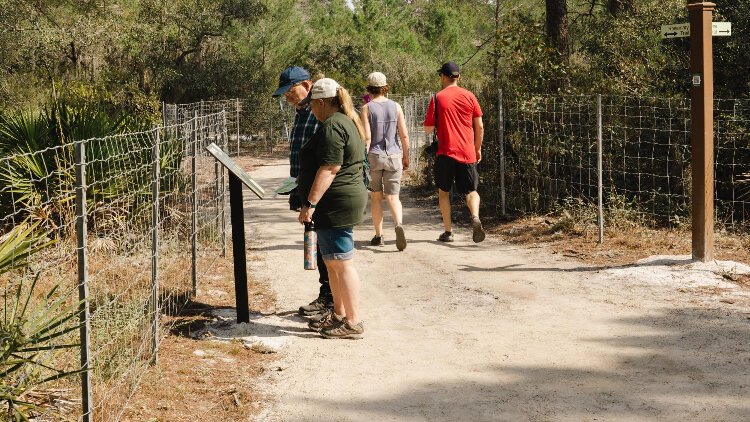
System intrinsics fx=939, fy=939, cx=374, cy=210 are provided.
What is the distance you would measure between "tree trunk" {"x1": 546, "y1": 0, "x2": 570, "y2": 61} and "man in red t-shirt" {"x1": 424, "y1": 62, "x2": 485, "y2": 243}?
166 inches

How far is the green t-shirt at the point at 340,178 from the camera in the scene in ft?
21.0

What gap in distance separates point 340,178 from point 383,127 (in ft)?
11.0

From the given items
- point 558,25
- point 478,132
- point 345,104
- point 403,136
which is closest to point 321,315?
point 345,104

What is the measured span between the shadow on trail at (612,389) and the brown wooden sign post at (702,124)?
2009mm

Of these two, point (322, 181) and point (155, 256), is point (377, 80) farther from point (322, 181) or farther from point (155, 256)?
point (155, 256)

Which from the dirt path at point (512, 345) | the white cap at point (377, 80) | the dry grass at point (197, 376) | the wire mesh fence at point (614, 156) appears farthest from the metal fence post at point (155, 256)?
the wire mesh fence at point (614, 156)

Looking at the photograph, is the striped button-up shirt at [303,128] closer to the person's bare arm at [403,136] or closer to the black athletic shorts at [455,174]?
the person's bare arm at [403,136]

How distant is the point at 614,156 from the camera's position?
1153 centimetres

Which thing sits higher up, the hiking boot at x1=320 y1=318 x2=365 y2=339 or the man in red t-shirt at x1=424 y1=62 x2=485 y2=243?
the man in red t-shirt at x1=424 y1=62 x2=485 y2=243

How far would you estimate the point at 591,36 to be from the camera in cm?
2286

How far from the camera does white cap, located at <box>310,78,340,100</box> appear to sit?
6426 millimetres

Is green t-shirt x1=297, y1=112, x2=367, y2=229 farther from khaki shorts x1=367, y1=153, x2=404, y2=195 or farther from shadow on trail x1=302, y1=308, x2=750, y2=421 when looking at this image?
khaki shorts x1=367, y1=153, x2=404, y2=195

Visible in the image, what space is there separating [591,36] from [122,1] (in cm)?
1812

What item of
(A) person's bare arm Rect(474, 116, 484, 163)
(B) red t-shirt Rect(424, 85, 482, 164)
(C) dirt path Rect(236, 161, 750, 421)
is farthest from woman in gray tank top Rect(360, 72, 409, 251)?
(A) person's bare arm Rect(474, 116, 484, 163)
